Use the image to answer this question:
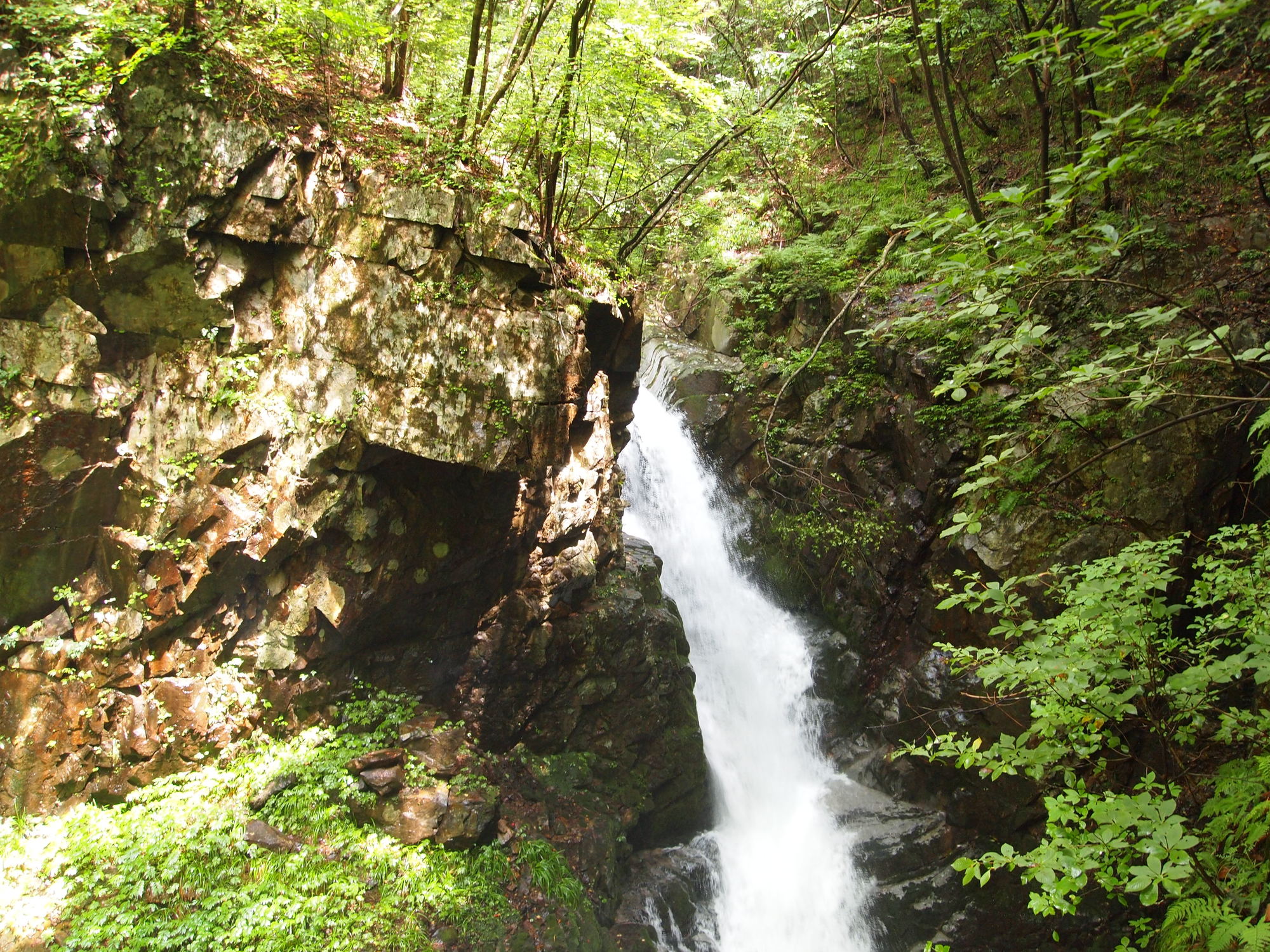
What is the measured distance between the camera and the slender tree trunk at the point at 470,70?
688 centimetres

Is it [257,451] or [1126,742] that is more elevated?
[257,451]

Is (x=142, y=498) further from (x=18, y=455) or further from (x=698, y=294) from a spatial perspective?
(x=698, y=294)

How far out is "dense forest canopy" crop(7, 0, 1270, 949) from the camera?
9.21 ft

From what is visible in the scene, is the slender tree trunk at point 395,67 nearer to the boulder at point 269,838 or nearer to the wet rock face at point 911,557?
the wet rock face at point 911,557

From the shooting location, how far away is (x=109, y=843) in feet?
17.1

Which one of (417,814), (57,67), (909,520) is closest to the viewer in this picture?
(57,67)

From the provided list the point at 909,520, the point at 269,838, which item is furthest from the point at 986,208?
the point at 269,838

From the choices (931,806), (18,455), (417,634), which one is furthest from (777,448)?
(18,455)

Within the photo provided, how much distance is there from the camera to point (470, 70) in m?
7.12

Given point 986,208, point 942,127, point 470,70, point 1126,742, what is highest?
point 470,70

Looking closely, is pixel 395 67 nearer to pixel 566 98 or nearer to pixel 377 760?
pixel 566 98

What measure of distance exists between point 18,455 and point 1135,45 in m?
7.44

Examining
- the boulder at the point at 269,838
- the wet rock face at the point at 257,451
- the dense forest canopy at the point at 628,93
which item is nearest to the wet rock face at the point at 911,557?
the dense forest canopy at the point at 628,93

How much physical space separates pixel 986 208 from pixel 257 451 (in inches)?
313
